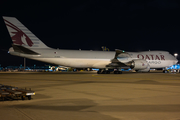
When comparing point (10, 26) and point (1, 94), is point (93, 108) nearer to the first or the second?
point (1, 94)

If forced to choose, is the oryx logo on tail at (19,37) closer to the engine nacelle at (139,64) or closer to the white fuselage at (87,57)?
the white fuselage at (87,57)

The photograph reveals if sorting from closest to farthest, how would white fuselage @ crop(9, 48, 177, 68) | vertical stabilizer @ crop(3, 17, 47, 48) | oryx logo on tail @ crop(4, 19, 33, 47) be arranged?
vertical stabilizer @ crop(3, 17, 47, 48)
oryx logo on tail @ crop(4, 19, 33, 47)
white fuselage @ crop(9, 48, 177, 68)

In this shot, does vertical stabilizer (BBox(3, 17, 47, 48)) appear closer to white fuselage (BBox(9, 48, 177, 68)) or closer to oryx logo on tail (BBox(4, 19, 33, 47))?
oryx logo on tail (BBox(4, 19, 33, 47))

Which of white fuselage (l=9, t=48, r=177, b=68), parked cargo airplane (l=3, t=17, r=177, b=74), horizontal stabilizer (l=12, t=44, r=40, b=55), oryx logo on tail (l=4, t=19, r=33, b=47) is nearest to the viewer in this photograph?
horizontal stabilizer (l=12, t=44, r=40, b=55)

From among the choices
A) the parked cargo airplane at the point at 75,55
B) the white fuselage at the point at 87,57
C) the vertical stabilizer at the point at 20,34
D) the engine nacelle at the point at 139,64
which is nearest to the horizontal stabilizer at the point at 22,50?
the parked cargo airplane at the point at 75,55

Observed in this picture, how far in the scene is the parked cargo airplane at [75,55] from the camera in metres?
31.8

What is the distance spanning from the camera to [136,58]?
135 feet

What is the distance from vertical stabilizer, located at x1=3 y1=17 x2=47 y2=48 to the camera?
31.3m

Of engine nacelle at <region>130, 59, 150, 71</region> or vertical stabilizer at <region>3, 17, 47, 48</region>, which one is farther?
engine nacelle at <region>130, 59, 150, 71</region>

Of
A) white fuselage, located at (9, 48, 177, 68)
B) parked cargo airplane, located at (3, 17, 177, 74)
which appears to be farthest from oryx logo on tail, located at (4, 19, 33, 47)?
white fuselage, located at (9, 48, 177, 68)

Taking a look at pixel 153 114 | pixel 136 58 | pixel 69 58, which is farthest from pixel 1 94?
pixel 136 58

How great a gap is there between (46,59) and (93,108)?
1069 inches

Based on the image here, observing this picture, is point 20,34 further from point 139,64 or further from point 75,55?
point 139,64

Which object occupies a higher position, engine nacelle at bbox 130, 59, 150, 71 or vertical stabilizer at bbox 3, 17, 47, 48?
vertical stabilizer at bbox 3, 17, 47, 48
